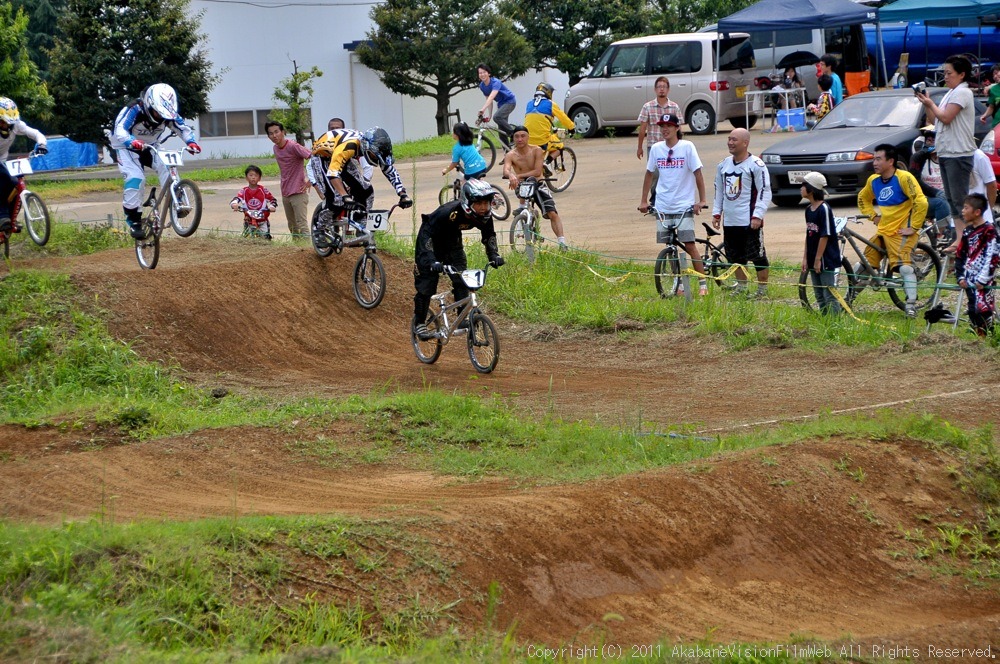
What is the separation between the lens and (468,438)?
905 centimetres

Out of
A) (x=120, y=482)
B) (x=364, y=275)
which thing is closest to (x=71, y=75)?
(x=364, y=275)

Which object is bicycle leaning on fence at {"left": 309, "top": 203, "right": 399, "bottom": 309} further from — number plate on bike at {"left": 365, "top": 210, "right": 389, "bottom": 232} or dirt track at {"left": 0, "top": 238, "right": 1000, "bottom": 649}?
dirt track at {"left": 0, "top": 238, "right": 1000, "bottom": 649}

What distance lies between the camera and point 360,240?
43.8 ft

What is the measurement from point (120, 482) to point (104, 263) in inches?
273

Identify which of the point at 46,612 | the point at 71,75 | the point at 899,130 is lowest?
the point at 46,612

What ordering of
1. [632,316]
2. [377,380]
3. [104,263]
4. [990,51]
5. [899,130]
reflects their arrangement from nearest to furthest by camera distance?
[377,380] → [632,316] → [104,263] → [899,130] → [990,51]

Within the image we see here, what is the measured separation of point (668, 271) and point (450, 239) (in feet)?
10.3

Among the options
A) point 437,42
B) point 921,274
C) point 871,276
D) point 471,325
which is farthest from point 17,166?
point 437,42

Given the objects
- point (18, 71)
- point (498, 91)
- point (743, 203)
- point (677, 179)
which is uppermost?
point (18, 71)

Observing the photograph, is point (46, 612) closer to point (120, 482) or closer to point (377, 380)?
point (120, 482)

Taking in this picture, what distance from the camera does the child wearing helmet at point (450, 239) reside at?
10602 millimetres

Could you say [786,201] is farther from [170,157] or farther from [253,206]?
[170,157]

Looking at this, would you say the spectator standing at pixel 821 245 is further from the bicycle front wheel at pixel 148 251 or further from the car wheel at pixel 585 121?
the car wheel at pixel 585 121

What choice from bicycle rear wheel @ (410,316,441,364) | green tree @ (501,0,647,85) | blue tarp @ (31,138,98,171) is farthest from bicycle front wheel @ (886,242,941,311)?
blue tarp @ (31,138,98,171)
